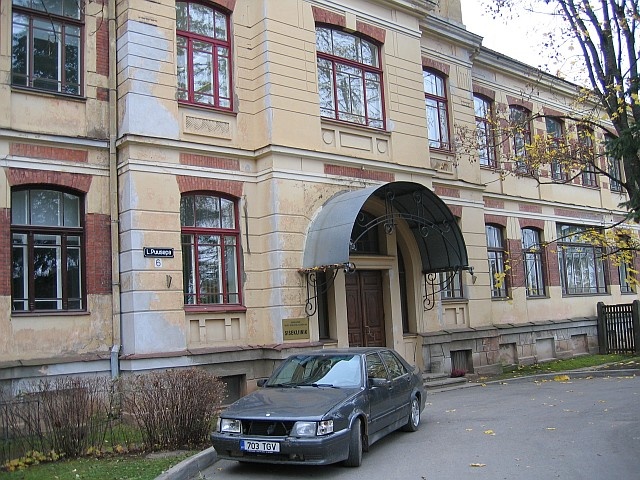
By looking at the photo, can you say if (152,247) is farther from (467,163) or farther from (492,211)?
(492,211)

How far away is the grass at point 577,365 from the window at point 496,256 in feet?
8.22

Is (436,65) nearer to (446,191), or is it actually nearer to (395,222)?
(446,191)

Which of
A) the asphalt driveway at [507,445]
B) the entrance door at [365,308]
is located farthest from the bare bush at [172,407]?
the entrance door at [365,308]

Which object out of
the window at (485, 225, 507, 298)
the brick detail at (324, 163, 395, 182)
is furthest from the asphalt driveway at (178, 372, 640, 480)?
the window at (485, 225, 507, 298)

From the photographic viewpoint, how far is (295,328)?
14.5 meters

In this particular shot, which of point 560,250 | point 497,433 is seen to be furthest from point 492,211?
point 497,433

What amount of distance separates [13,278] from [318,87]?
7914mm

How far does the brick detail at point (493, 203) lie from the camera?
21953 millimetres

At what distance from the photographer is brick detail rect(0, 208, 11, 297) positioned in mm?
11906

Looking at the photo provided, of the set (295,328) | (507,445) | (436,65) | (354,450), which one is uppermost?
(436,65)

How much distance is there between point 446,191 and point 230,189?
23.7ft

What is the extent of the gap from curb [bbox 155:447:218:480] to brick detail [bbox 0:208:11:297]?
514 centimetres

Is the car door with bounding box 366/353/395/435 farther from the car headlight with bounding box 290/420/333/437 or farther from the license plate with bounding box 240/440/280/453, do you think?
the license plate with bounding box 240/440/280/453

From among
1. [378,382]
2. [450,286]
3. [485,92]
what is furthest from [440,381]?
[485,92]
